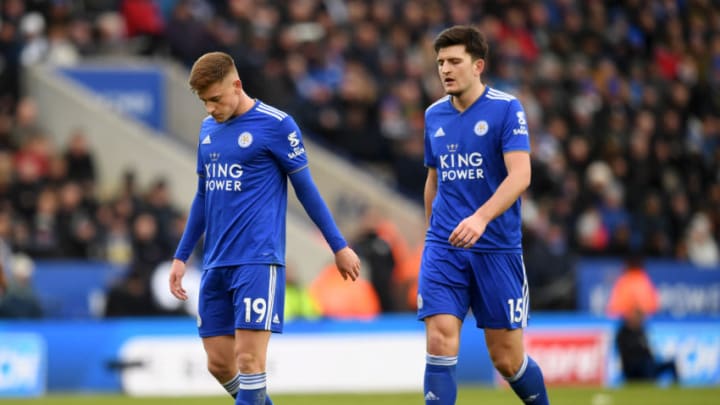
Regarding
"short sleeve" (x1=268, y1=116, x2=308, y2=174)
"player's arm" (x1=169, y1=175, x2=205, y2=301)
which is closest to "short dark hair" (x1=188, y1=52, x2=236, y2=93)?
"short sleeve" (x1=268, y1=116, x2=308, y2=174)

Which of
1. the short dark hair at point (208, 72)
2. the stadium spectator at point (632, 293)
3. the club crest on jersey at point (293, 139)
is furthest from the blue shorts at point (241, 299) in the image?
the stadium spectator at point (632, 293)

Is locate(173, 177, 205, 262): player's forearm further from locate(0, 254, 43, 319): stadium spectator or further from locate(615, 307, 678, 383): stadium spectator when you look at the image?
locate(615, 307, 678, 383): stadium spectator

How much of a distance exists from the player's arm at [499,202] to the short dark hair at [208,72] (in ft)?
5.09

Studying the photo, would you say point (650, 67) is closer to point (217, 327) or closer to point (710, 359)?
point (710, 359)

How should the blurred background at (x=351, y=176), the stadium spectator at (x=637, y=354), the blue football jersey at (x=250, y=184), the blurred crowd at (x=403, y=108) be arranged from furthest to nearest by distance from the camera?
the blurred crowd at (x=403, y=108), the stadium spectator at (x=637, y=354), the blurred background at (x=351, y=176), the blue football jersey at (x=250, y=184)

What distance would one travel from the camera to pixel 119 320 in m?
16.0

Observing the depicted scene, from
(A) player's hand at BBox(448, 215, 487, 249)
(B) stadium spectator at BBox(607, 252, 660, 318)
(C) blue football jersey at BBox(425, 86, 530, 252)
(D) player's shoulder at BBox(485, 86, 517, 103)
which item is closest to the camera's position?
(A) player's hand at BBox(448, 215, 487, 249)

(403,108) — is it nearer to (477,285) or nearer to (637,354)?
(637,354)

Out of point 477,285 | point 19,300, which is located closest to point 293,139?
point 477,285

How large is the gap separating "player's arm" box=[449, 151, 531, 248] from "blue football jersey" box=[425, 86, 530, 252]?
0.42 feet

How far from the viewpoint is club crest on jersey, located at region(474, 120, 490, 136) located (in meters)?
8.55

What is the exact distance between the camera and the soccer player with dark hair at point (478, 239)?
842cm

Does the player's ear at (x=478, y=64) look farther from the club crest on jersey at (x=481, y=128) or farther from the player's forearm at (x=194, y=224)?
the player's forearm at (x=194, y=224)

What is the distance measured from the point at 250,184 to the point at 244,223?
225 millimetres
